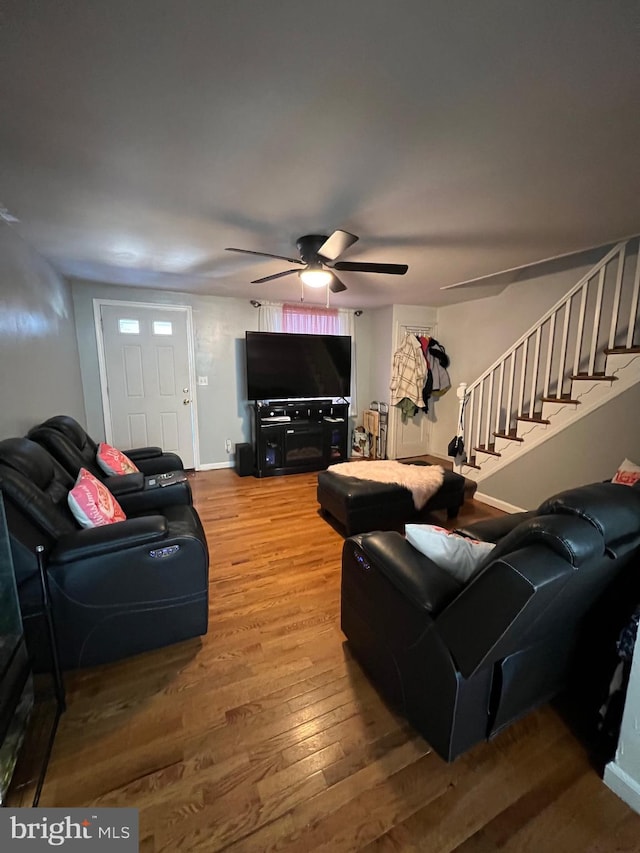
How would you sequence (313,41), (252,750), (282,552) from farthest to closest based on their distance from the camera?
(282,552) < (252,750) < (313,41)

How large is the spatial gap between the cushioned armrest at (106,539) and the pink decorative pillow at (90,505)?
0.18 meters

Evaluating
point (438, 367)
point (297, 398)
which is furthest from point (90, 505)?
point (438, 367)

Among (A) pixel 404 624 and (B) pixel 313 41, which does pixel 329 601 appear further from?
(B) pixel 313 41

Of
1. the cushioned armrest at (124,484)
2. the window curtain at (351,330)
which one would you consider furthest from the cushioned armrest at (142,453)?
the window curtain at (351,330)

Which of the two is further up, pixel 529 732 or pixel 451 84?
pixel 451 84

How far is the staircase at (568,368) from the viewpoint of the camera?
263 cm

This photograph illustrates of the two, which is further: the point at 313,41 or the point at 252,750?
the point at 252,750

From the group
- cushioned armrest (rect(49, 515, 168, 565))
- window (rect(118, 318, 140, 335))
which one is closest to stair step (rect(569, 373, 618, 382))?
cushioned armrest (rect(49, 515, 168, 565))

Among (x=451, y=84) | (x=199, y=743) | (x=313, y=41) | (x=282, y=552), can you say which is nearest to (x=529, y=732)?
(x=199, y=743)

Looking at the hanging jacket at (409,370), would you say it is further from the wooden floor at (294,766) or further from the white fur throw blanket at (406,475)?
the wooden floor at (294,766)

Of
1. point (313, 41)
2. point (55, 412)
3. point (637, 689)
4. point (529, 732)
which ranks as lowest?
point (529, 732)

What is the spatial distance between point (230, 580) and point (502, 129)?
8.96ft

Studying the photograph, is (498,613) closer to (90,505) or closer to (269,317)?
(90,505)

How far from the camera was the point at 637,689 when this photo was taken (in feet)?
3.41
